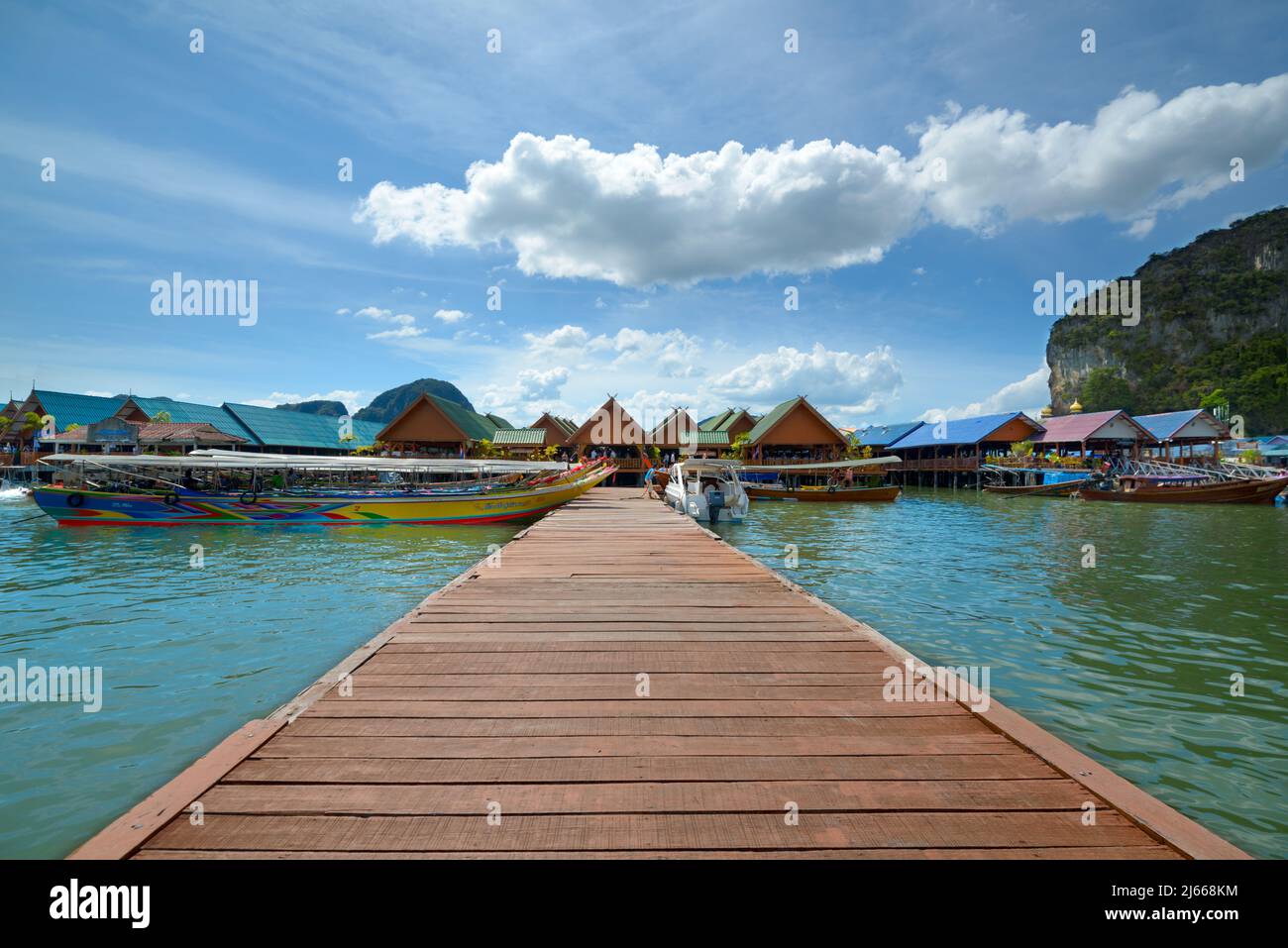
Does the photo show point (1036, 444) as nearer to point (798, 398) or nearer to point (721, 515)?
point (798, 398)

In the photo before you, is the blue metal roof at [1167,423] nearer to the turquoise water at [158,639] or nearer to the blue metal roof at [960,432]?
the blue metal roof at [960,432]

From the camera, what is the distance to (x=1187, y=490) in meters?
36.7

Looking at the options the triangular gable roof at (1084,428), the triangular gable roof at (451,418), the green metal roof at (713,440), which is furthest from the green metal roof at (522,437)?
the triangular gable roof at (1084,428)

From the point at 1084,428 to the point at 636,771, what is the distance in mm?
59867

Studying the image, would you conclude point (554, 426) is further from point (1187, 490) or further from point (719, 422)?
point (1187, 490)

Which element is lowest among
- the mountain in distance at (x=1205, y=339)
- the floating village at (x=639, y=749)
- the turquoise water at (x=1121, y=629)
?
the turquoise water at (x=1121, y=629)

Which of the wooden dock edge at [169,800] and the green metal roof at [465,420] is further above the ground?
the green metal roof at [465,420]

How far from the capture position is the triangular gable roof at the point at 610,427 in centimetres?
4925

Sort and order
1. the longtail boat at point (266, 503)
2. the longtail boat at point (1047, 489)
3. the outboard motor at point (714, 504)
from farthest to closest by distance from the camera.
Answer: the longtail boat at point (1047, 489) → the longtail boat at point (266, 503) → the outboard motor at point (714, 504)

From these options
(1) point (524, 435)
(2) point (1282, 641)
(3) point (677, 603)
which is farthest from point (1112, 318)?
(3) point (677, 603)

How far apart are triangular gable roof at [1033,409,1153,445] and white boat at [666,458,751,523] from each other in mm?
41351

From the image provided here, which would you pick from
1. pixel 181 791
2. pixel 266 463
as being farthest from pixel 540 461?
pixel 181 791

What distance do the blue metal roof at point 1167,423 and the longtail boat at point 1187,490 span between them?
11.7m
